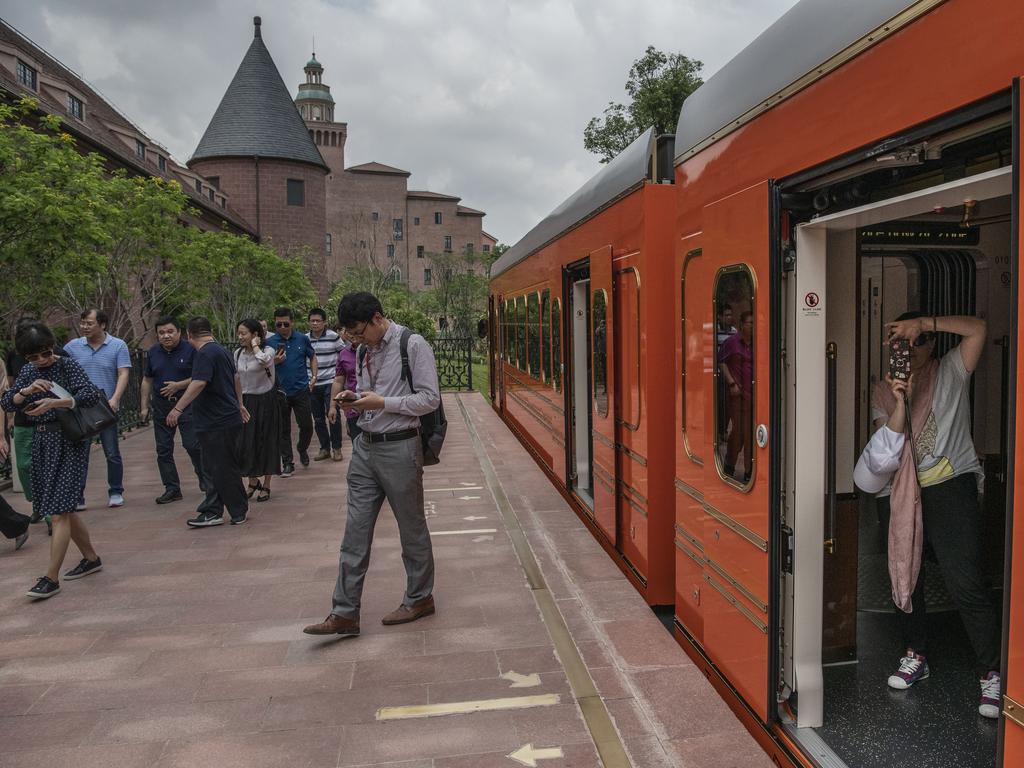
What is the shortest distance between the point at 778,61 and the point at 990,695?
263 cm

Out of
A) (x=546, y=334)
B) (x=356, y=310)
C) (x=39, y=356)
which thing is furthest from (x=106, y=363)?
(x=356, y=310)

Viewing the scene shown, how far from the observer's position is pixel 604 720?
12.0 feet

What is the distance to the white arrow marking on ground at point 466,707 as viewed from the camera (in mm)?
3781

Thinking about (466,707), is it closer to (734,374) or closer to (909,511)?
(734,374)

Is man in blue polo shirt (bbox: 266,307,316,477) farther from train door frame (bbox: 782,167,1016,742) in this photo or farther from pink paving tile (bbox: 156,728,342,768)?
train door frame (bbox: 782,167,1016,742)

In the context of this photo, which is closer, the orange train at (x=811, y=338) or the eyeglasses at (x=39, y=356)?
the orange train at (x=811, y=338)

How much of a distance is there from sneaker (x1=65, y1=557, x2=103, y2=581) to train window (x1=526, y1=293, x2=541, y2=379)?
4928 mm

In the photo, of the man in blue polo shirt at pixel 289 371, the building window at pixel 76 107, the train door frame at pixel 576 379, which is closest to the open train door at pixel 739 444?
the train door frame at pixel 576 379

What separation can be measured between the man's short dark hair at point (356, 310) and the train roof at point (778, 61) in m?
1.88

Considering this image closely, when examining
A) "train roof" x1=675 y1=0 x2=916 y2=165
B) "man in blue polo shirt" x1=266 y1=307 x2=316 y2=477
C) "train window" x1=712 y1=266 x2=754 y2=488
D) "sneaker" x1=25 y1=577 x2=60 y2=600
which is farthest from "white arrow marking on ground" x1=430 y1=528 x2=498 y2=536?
"train roof" x1=675 y1=0 x2=916 y2=165

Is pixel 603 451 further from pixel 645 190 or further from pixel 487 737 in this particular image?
pixel 487 737

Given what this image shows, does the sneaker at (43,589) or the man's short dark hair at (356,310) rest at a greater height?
the man's short dark hair at (356,310)

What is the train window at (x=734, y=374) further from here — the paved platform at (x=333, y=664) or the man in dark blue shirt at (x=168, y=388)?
the man in dark blue shirt at (x=168, y=388)

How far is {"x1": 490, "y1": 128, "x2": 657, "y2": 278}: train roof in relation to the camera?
4.67 m
